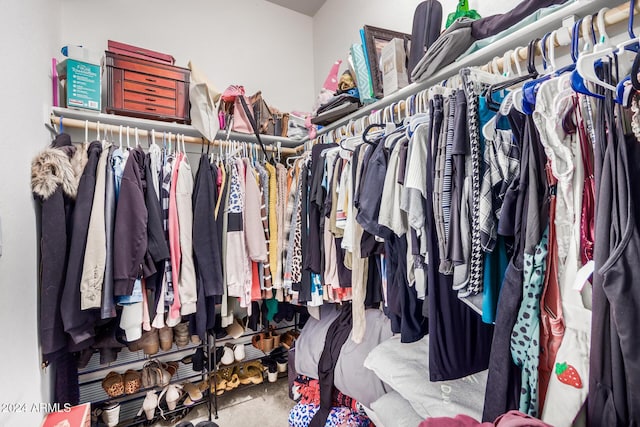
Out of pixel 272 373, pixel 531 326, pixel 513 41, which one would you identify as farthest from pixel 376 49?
pixel 272 373

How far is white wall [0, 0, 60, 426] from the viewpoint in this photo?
916mm

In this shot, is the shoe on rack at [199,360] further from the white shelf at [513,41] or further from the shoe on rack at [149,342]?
the white shelf at [513,41]

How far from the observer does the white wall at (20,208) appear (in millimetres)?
916

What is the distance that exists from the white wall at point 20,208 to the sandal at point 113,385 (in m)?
0.47

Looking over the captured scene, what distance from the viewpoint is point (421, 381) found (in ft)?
3.92

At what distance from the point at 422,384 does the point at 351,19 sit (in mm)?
2657

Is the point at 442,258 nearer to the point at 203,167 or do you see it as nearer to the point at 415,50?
the point at 415,50

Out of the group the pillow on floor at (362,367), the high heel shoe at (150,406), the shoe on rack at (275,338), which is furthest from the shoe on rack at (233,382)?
the pillow on floor at (362,367)

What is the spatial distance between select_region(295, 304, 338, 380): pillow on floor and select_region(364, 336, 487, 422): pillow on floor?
0.56 m

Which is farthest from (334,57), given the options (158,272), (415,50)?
(158,272)

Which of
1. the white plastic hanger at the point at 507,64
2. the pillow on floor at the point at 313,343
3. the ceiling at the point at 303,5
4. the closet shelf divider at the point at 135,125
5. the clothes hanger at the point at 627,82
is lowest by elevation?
the pillow on floor at the point at 313,343

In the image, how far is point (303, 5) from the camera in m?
2.79

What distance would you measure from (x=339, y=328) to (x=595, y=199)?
1.52 meters

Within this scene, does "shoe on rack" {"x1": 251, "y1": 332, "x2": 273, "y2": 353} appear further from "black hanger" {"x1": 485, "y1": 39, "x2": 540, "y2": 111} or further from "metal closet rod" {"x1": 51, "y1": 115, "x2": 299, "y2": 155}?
"black hanger" {"x1": 485, "y1": 39, "x2": 540, "y2": 111}
